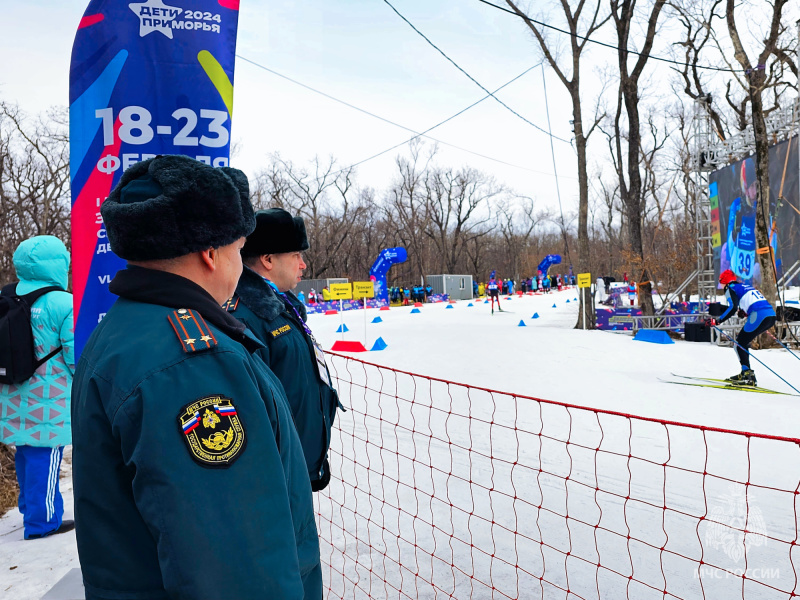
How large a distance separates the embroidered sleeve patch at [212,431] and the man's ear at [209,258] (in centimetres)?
35

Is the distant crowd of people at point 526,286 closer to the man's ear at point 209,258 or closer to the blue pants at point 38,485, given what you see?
the blue pants at point 38,485

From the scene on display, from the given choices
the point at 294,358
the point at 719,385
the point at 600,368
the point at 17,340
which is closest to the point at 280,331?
the point at 294,358

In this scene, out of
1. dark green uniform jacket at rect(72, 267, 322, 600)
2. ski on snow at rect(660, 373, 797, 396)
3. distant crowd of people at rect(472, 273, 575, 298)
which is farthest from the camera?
distant crowd of people at rect(472, 273, 575, 298)

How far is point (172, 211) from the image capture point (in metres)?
1.10

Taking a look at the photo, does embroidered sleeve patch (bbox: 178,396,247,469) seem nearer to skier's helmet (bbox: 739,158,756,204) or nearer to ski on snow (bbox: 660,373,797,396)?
ski on snow (bbox: 660,373,797,396)

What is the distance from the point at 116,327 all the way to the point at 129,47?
2293 millimetres

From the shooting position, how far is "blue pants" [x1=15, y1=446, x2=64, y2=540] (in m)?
3.62

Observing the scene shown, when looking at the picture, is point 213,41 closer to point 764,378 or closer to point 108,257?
point 108,257

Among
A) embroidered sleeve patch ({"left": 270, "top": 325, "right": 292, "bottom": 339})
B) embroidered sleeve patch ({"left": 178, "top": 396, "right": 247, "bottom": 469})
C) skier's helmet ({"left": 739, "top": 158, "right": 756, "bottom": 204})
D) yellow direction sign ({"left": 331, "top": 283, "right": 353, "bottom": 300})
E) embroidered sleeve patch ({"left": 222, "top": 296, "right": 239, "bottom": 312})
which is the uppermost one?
skier's helmet ({"left": 739, "top": 158, "right": 756, "bottom": 204})

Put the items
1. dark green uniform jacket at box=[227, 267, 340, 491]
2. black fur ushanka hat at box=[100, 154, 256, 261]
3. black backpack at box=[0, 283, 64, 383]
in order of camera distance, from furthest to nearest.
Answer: black backpack at box=[0, 283, 64, 383], dark green uniform jacket at box=[227, 267, 340, 491], black fur ushanka hat at box=[100, 154, 256, 261]

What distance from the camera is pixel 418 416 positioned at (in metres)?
6.56

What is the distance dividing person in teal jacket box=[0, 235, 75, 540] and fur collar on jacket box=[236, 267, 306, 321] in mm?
2018

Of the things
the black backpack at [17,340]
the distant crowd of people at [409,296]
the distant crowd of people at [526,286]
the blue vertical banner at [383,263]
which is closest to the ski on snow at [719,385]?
the black backpack at [17,340]

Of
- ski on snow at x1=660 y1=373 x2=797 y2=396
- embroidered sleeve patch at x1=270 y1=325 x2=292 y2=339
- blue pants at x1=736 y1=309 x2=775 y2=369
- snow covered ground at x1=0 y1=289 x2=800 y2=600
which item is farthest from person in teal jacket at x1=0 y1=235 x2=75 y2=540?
blue pants at x1=736 y1=309 x2=775 y2=369
